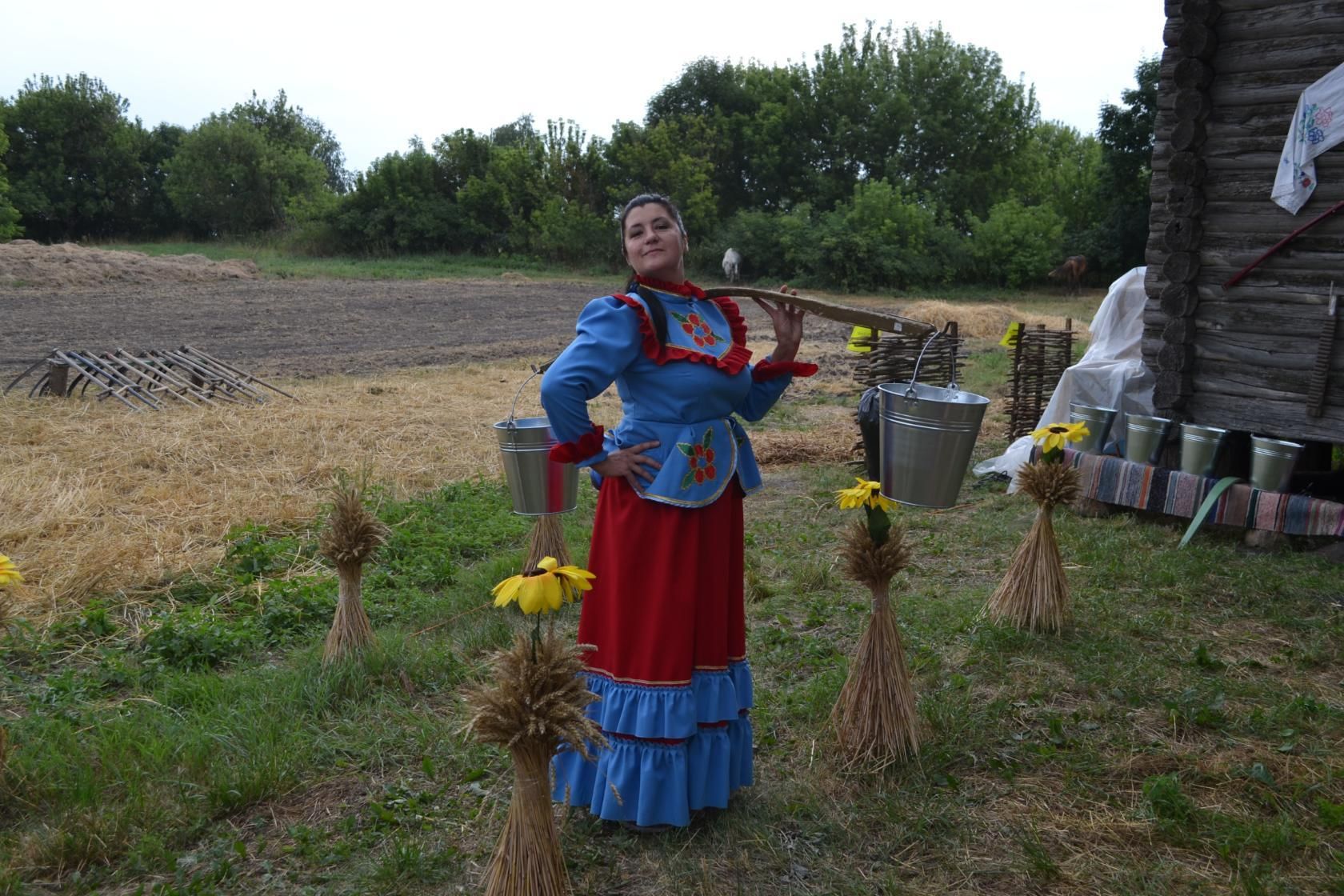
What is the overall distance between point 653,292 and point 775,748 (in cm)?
185

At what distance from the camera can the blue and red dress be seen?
3086 millimetres

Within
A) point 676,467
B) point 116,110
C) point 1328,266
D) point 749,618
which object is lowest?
point 749,618

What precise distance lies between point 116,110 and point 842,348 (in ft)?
159

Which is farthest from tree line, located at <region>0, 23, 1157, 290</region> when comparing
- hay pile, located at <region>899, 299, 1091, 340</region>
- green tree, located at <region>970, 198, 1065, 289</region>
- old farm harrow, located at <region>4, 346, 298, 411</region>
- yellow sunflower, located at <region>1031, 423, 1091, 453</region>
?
yellow sunflower, located at <region>1031, 423, 1091, 453</region>

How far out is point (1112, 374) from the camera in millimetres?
7930

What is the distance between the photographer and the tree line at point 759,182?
3372 centimetres

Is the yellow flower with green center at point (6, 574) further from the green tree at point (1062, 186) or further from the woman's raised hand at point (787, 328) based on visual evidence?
the green tree at point (1062, 186)

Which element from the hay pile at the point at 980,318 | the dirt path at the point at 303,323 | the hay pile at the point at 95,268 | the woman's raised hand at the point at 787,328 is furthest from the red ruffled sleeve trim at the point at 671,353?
the hay pile at the point at 95,268

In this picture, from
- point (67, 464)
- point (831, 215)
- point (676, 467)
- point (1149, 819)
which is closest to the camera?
point (676, 467)

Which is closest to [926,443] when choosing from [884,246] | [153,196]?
[884,246]

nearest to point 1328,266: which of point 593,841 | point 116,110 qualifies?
point 593,841

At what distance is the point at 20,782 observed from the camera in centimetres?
352

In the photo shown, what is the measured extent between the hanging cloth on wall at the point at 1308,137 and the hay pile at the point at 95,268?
2585cm

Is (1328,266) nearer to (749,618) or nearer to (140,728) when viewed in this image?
(749,618)
